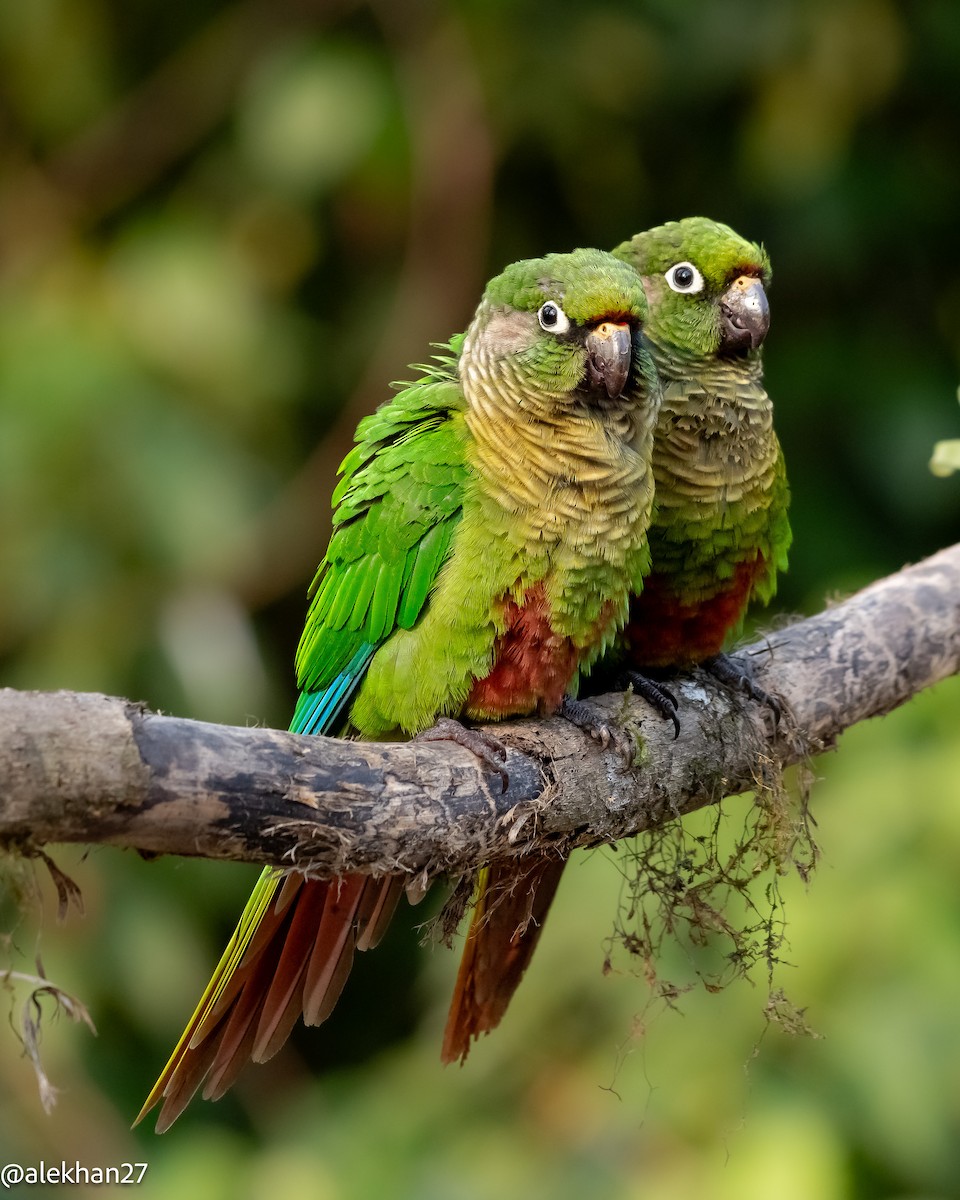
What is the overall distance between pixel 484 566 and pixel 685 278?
2.42 feet

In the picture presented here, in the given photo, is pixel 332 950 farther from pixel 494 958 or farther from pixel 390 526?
pixel 390 526

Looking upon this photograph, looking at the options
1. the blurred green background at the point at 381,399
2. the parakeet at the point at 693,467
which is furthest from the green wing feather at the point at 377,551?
the blurred green background at the point at 381,399

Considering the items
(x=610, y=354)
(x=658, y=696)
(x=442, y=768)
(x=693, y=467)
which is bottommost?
(x=442, y=768)

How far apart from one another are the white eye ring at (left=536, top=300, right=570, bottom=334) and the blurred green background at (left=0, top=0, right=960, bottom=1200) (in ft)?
5.61

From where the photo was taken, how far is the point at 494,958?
9.20 ft

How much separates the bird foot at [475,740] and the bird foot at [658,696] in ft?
1.28

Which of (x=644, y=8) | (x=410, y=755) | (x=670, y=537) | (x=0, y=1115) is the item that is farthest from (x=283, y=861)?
(x=644, y=8)

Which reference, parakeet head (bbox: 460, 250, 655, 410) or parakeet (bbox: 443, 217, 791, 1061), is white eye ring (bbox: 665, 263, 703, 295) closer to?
parakeet (bbox: 443, 217, 791, 1061)

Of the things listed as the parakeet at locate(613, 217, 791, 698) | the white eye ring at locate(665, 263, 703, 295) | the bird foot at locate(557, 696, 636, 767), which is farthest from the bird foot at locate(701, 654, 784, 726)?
the white eye ring at locate(665, 263, 703, 295)

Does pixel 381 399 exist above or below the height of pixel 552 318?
above

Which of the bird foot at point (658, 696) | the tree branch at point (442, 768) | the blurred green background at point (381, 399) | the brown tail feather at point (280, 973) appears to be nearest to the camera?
the tree branch at point (442, 768)

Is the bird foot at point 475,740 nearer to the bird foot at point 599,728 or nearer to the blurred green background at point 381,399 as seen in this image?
the bird foot at point 599,728

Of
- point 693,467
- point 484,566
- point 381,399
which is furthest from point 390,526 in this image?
point 381,399

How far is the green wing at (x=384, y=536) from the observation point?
8.61 ft
